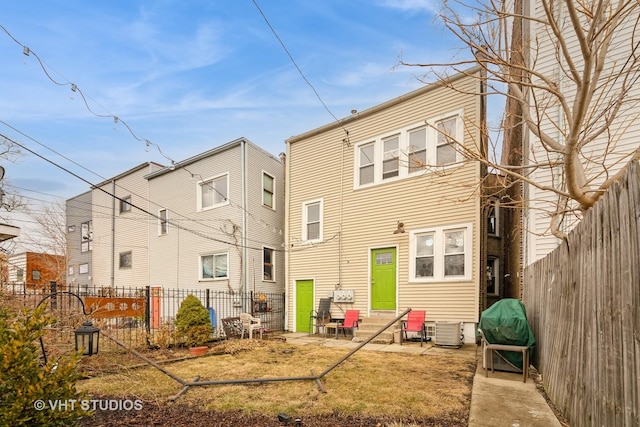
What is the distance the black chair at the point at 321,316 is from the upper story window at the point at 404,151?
417 centimetres

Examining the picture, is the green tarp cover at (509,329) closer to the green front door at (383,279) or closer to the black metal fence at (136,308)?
the green front door at (383,279)

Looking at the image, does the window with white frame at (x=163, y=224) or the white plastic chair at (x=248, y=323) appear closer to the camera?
the white plastic chair at (x=248, y=323)

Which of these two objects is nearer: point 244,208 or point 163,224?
point 244,208

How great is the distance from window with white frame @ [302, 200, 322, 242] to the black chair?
2.24 meters

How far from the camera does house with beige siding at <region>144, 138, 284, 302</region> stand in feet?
45.1

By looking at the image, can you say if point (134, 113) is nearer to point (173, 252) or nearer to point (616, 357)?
point (173, 252)

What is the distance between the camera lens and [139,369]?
6.50 m

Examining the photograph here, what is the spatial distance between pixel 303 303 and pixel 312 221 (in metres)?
3.06

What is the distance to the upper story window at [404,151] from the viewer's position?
32.6 feet

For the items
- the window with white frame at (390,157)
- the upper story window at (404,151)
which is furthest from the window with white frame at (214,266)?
the window with white frame at (390,157)

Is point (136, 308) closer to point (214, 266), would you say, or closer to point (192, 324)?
point (192, 324)

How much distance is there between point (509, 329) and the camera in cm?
526

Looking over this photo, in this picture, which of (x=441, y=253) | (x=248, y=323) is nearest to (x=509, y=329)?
(x=441, y=253)

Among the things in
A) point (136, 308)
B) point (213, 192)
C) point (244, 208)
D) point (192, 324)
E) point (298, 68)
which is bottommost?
point (192, 324)
